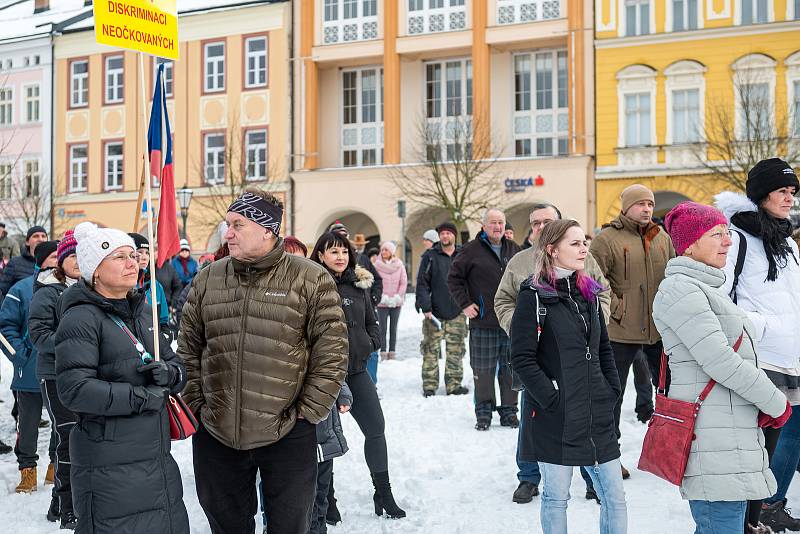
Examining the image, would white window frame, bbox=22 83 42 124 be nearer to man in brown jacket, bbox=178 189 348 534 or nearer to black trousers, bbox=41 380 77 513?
black trousers, bbox=41 380 77 513

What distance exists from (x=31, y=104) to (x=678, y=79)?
93.1 feet

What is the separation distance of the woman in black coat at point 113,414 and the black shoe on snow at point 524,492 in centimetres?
283

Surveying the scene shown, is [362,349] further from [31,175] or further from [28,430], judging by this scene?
[31,175]

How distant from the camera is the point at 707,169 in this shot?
27.5m

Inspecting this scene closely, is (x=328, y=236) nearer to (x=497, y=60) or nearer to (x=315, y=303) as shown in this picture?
(x=315, y=303)

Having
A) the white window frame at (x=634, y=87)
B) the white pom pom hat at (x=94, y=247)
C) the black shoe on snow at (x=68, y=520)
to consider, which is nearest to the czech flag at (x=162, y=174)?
the white pom pom hat at (x=94, y=247)

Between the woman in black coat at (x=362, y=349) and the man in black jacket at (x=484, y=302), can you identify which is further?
the man in black jacket at (x=484, y=302)

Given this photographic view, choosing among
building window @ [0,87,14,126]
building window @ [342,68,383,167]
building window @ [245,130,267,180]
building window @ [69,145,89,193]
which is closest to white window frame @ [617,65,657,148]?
building window @ [342,68,383,167]

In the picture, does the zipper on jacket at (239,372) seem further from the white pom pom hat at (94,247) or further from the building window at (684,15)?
the building window at (684,15)

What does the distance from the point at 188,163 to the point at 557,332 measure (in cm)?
3207

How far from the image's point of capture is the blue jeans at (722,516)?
364 cm

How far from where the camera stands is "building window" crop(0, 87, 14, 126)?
3738cm

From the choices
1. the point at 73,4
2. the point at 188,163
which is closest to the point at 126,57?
the point at 188,163

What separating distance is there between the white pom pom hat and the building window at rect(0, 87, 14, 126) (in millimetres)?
38089
